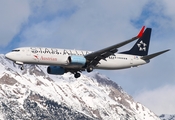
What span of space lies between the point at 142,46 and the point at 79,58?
25635 millimetres

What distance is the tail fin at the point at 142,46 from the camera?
136 meters

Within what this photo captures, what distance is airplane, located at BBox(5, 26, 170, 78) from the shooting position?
383 feet

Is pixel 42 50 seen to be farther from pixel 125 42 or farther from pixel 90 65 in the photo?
pixel 125 42

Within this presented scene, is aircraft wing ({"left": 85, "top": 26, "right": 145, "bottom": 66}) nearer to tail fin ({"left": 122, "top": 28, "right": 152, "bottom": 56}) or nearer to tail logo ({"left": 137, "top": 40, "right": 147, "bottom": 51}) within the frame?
tail fin ({"left": 122, "top": 28, "right": 152, "bottom": 56})

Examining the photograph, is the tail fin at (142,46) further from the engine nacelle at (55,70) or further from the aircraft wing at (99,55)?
the engine nacelle at (55,70)

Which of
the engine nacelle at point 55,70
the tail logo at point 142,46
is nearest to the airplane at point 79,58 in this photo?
the engine nacelle at point 55,70

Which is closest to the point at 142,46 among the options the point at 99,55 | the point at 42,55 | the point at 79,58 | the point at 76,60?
the point at 99,55

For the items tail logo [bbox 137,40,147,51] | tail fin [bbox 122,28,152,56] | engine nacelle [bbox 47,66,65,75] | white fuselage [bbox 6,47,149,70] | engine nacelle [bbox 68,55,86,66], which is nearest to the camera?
white fuselage [bbox 6,47,149,70]

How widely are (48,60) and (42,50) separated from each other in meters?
3.19

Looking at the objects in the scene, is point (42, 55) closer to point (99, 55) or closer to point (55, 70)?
point (55, 70)

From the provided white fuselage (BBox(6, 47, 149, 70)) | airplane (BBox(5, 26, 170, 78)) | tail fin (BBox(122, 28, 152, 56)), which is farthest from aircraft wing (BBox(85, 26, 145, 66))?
tail fin (BBox(122, 28, 152, 56))

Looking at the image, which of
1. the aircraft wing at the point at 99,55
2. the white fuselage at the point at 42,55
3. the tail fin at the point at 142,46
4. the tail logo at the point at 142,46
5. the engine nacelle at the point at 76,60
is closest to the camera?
the white fuselage at the point at 42,55

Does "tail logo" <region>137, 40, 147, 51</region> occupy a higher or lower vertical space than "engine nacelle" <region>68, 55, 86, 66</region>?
higher

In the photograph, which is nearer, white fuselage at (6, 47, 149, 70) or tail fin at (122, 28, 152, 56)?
white fuselage at (6, 47, 149, 70)
